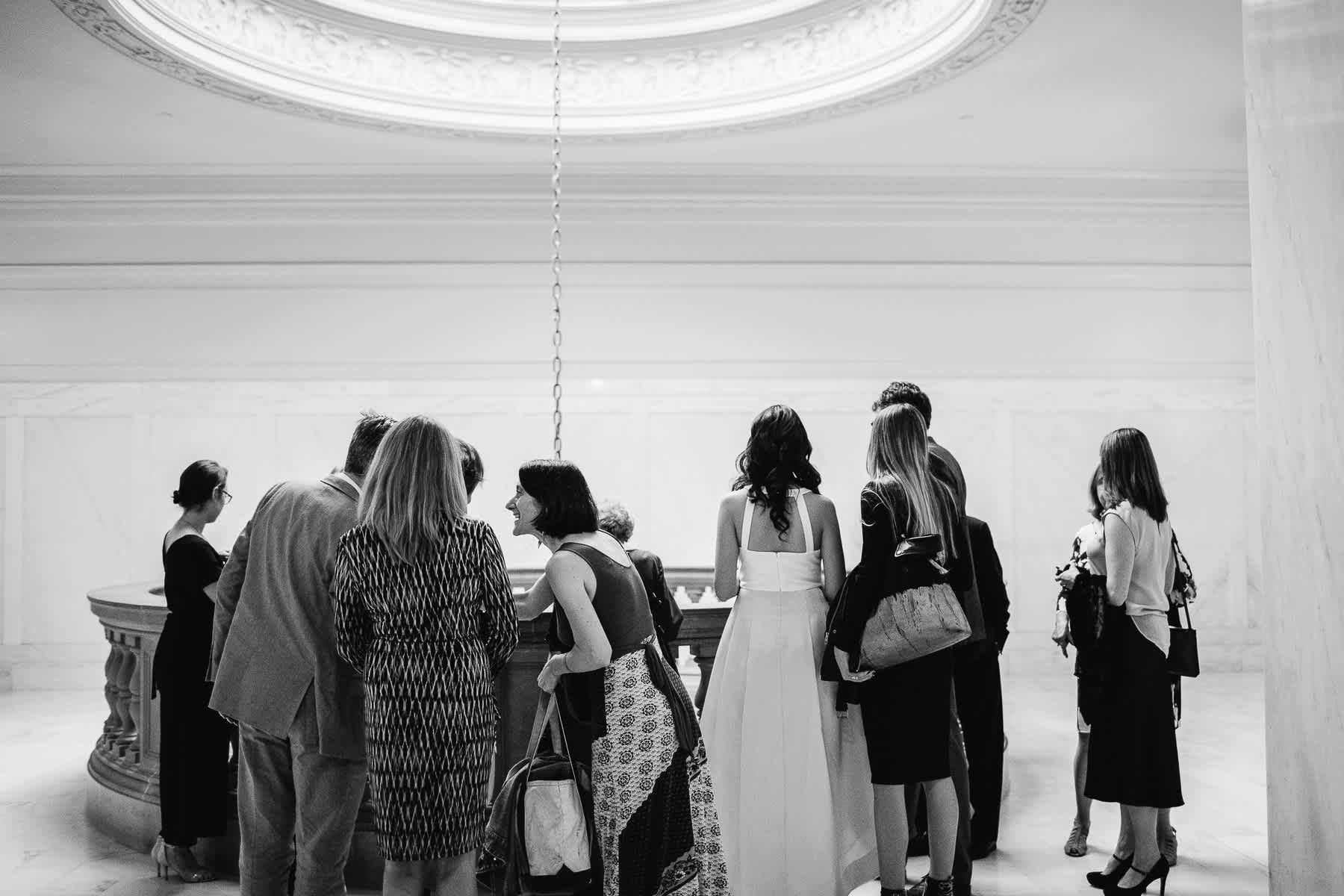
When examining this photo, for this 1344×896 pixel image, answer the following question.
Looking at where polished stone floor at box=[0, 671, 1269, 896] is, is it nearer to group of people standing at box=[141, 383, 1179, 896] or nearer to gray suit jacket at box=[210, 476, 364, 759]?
group of people standing at box=[141, 383, 1179, 896]

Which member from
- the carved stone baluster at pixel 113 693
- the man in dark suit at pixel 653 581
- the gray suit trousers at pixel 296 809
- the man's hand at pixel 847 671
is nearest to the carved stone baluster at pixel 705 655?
the man in dark suit at pixel 653 581

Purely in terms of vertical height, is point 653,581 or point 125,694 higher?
point 653,581

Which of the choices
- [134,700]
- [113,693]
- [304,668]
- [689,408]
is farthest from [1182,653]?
[689,408]

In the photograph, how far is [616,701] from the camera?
354cm

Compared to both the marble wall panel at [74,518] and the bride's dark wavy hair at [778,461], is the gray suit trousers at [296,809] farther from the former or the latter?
the marble wall panel at [74,518]

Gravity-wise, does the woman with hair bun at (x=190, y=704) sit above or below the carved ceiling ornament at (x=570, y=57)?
below

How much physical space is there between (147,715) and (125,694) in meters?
0.44

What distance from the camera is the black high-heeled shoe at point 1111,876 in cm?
464

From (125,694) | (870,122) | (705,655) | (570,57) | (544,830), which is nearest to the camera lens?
(544,830)

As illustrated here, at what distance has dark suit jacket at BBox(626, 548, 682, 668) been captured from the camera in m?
4.22

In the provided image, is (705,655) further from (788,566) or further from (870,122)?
(870,122)

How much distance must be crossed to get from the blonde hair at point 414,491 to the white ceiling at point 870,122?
4981 mm

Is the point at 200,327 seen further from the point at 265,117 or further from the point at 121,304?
the point at 265,117

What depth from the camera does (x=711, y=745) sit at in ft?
14.0
